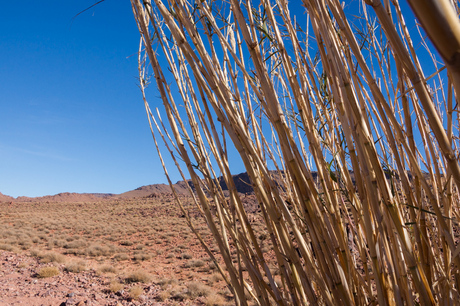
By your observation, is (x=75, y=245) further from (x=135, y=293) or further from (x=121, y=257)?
(x=135, y=293)

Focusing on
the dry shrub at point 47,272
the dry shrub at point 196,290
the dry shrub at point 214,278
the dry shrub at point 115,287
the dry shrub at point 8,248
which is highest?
the dry shrub at point 8,248

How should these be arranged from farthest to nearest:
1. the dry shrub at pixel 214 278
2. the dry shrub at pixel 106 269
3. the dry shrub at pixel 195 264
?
the dry shrub at pixel 195 264, the dry shrub at pixel 106 269, the dry shrub at pixel 214 278

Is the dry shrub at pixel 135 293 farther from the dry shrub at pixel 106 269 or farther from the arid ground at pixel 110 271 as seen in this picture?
the dry shrub at pixel 106 269

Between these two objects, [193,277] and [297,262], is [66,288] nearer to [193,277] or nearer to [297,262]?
[193,277]

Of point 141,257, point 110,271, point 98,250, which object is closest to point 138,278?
point 110,271

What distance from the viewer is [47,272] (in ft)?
21.3

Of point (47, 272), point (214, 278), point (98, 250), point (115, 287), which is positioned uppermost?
point (47, 272)

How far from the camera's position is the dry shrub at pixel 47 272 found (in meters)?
6.45

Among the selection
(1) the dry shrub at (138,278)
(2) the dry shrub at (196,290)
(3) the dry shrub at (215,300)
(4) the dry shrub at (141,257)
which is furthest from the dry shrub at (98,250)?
(3) the dry shrub at (215,300)

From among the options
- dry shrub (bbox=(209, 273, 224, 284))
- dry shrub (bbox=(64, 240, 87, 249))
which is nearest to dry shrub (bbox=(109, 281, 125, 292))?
dry shrub (bbox=(209, 273, 224, 284))

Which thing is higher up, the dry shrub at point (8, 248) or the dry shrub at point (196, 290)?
the dry shrub at point (8, 248)

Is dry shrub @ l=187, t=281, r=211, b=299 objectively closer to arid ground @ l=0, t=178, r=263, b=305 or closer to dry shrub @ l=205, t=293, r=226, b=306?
arid ground @ l=0, t=178, r=263, b=305

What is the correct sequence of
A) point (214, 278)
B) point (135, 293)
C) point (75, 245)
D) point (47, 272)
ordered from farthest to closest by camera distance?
point (75, 245), point (214, 278), point (47, 272), point (135, 293)

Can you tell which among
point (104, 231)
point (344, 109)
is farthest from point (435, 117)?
point (104, 231)
